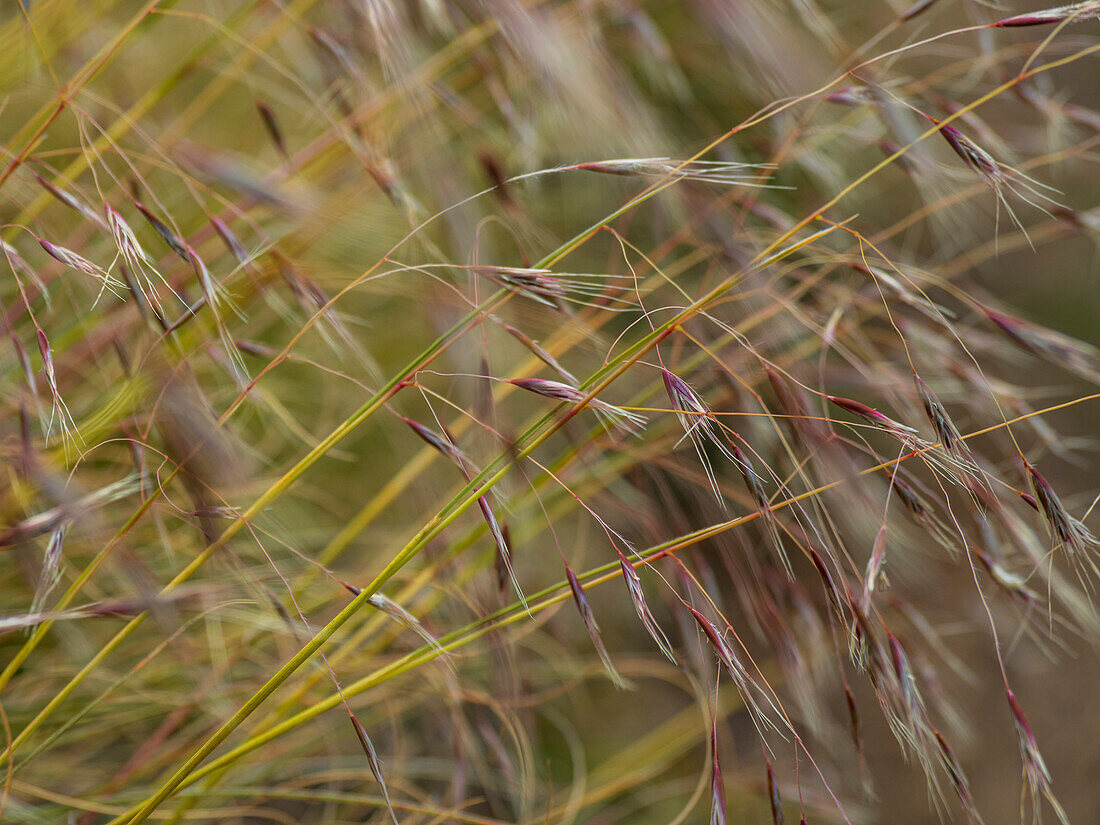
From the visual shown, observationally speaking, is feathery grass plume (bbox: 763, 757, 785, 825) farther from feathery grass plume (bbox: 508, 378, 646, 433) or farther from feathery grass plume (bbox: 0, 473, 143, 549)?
feathery grass plume (bbox: 0, 473, 143, 549)

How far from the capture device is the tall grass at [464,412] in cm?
36

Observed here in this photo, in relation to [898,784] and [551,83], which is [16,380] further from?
[898,784]

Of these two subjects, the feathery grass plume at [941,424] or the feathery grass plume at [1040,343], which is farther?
the feathery grass plume at [1040,343]

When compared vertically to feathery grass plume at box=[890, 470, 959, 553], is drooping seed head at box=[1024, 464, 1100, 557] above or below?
Result: below

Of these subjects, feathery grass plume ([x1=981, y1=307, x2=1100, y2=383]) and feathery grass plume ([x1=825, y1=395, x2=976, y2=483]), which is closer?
feathery grass plume ([x1=825, y1=395, x2=976, y2=483])

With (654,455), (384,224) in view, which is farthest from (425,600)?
(384,224)

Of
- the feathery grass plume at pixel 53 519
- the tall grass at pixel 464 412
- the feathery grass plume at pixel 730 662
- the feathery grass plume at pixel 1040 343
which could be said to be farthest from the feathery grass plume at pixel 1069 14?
the feathery grass plume at pixel 53 519

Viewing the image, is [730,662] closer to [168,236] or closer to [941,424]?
[941,424]

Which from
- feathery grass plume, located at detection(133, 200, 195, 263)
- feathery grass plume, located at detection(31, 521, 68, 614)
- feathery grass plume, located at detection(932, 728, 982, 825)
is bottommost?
feathery grass plume, located at detection(932, 728, 982, 825)

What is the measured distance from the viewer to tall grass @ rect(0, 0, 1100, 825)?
36 centimetres

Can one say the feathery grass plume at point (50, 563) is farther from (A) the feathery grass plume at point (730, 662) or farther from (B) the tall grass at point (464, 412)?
(A) the feathery grass plume at point (730, 662)

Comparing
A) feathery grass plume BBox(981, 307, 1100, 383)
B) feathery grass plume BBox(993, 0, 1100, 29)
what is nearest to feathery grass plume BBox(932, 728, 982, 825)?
feathery grass plume BBox(981, 307, 1100, 383)

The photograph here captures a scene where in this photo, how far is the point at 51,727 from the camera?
60 centimetres

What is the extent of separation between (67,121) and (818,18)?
84cm
